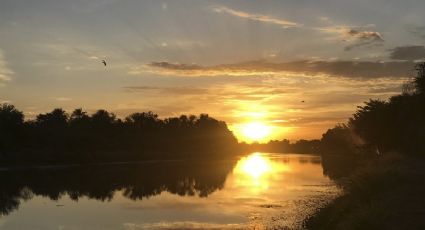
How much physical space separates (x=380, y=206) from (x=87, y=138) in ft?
341

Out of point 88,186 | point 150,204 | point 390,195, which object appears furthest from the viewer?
point 88,186

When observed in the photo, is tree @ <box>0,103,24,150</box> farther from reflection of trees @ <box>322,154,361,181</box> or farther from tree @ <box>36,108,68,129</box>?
reflection of trees @ <box>322,154,361,181</box>

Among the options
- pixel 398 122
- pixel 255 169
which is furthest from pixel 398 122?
pixel 255 169

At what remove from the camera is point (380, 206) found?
1977 cm

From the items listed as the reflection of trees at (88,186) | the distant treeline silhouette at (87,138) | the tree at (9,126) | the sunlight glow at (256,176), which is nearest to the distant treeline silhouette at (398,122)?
the sunlight glow at (256,176)

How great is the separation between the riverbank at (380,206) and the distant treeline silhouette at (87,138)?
70203 mm

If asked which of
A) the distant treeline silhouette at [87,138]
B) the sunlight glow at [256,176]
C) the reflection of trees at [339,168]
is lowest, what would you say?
the sunlight glow at [256,176]

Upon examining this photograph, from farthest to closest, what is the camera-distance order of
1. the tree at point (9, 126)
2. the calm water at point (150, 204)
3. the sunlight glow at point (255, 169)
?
the tree at point (9, 126)
the sunlight glow at point (255, 169)
the calm water at point (150, 204)

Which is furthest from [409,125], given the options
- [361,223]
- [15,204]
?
[361,223]

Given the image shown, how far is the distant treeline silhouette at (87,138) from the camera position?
96.1 meters

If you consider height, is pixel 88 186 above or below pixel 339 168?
below

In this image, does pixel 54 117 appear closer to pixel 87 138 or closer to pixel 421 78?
pixel 87 138

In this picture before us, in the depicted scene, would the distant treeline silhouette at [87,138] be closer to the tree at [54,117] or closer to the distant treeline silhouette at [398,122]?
the tree at [54,117]

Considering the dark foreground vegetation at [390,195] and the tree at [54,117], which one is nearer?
the dark foreground vegetation at [390,195]
